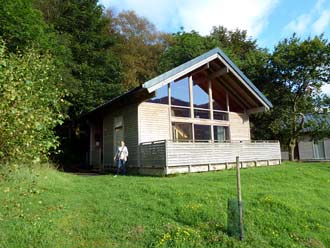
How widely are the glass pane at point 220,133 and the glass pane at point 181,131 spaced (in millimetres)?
2031

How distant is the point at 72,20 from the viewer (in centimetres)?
2659

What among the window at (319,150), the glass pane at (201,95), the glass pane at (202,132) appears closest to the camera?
the glass pane at (202,132)

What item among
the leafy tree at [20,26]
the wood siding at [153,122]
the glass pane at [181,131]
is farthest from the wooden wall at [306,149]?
the leafy tree at [20,26]

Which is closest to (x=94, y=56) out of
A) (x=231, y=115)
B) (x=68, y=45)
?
(x=68, y=45)

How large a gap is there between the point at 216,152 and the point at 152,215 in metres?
7.90

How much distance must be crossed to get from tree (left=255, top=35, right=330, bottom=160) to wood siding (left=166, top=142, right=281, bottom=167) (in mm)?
5545

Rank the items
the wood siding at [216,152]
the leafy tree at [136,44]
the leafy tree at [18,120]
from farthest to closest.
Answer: the leafy tree at [136,44] → the wood siding at [216,152] → the leafy tree at [18,120]

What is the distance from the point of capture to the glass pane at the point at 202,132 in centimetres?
1594

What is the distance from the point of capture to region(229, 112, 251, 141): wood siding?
59.2 feet

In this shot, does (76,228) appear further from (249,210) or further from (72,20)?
(72,20)

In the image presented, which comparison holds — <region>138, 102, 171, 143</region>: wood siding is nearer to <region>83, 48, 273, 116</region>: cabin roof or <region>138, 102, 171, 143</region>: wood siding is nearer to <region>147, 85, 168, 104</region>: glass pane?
<region>147, 85, 168, 104</region>: glass pane

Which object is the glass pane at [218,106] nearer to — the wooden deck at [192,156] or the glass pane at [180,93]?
the glass pane at [180,93]

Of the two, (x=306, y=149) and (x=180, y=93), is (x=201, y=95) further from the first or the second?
(x=306, y=149)

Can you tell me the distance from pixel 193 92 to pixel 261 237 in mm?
10664
